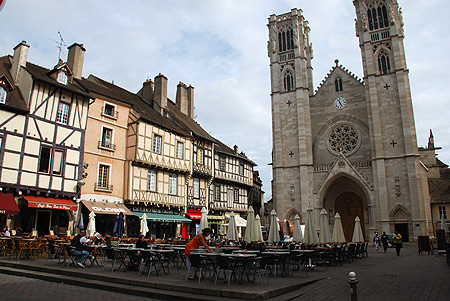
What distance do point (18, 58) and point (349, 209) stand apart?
2615cm

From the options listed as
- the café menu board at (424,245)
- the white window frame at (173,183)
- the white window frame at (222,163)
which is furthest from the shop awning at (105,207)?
the café menu board at (424,245)

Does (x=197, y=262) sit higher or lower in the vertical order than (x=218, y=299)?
higher

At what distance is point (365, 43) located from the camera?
28812 millimetres

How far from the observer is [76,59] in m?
20.0

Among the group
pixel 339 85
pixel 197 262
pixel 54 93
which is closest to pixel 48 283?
pixel 197 262

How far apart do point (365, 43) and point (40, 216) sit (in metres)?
26.7

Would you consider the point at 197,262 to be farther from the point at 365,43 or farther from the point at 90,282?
the point at 365,43

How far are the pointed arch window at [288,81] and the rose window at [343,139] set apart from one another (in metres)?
5.44

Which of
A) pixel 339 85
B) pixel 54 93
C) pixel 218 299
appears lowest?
pixel 218 299

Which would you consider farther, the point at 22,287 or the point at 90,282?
the point at 90,282

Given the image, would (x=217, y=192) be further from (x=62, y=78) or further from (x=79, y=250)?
(x=79, y=250)

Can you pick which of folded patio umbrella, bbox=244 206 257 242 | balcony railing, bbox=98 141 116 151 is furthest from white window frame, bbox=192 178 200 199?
folded patio umbrella, bbox=244 206 257 242

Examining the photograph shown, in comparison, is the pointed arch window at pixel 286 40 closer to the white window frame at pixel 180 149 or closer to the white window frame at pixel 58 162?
the white window frame at pixel 180 149

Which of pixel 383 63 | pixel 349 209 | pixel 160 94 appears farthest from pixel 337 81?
pixel 160 94
